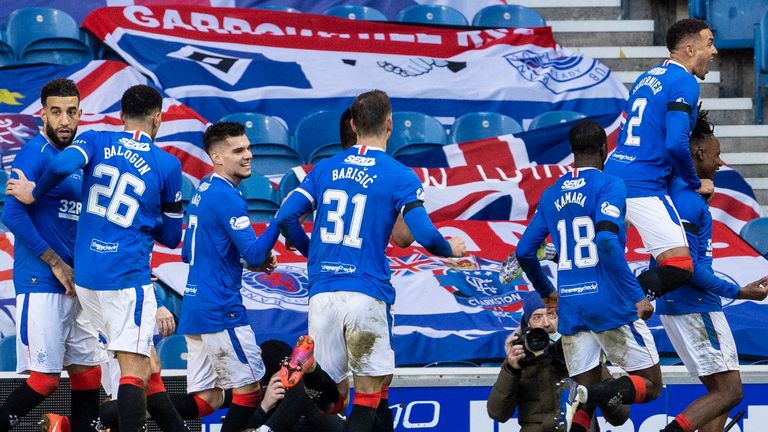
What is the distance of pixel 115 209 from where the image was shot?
250 inches

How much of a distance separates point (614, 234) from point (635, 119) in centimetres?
111

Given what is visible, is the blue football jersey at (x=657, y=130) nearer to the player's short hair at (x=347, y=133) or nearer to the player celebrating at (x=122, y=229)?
the player's short hair at (x=347, y=133)

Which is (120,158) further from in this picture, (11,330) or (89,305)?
(11,330)

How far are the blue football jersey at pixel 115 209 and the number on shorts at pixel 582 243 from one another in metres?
2.14

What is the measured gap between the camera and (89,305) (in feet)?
21.0

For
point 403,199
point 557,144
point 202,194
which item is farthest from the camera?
point 557,144

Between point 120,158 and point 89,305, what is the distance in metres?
0.76

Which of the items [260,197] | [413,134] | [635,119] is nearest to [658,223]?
[635,119]

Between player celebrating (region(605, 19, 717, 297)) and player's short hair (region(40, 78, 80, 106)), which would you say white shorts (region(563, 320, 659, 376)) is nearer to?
player celebrating (region(605, 19, 717, 297))

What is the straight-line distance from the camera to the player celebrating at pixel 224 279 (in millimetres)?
6586

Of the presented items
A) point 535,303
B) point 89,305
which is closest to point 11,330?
point 89,305

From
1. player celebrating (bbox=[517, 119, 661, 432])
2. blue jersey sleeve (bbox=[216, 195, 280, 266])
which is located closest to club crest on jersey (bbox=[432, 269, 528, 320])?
player celebrating (bbox=[517, 119, 661, 432])

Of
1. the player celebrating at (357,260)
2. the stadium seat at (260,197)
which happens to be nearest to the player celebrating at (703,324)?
the player celebrating at (357,260)

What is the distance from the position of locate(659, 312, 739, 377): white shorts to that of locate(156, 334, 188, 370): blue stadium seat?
3205 millimetres
